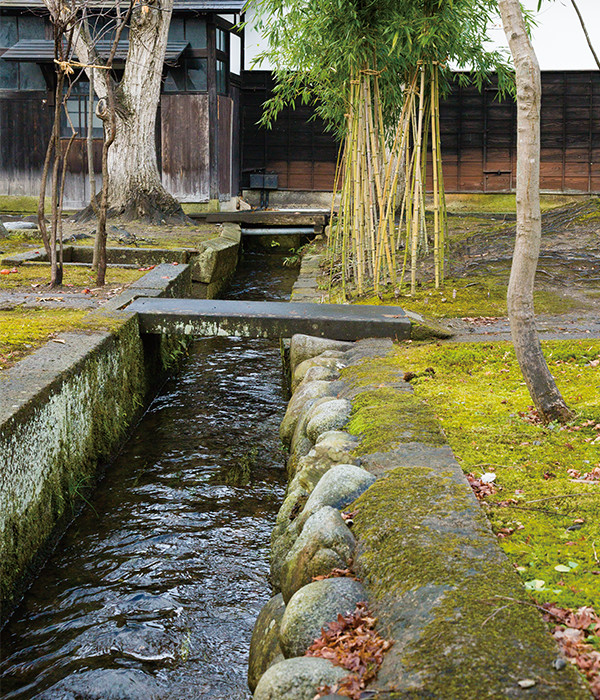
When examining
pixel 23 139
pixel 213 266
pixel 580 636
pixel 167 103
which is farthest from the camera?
pixel 23 139

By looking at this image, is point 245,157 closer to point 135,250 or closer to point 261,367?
point 135,250

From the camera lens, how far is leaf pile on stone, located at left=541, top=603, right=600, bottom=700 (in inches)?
62.6

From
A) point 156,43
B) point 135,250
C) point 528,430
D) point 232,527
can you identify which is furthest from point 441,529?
point 156,43

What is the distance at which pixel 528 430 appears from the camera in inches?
126

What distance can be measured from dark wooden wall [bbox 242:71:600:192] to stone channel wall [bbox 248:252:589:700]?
12.6 m

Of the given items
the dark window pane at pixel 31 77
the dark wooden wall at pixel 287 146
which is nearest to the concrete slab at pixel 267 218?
the dark wooden wall at pixel 287 146

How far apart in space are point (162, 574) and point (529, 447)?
5.44 feet

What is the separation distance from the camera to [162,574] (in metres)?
3.38

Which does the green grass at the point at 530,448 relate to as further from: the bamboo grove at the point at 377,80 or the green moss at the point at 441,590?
the bamboo grove at the point at 377,80

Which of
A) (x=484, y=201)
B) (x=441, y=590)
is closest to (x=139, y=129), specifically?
(x=484, y=201)

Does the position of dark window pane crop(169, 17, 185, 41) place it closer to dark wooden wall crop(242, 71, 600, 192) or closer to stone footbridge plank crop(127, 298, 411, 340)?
dark wooden wall crop(242, 71, 600, 192)

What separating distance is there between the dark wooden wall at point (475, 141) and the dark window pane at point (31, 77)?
153 inches

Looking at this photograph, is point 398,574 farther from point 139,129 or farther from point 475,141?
point 475,141

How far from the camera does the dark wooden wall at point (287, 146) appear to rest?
1538 cm
